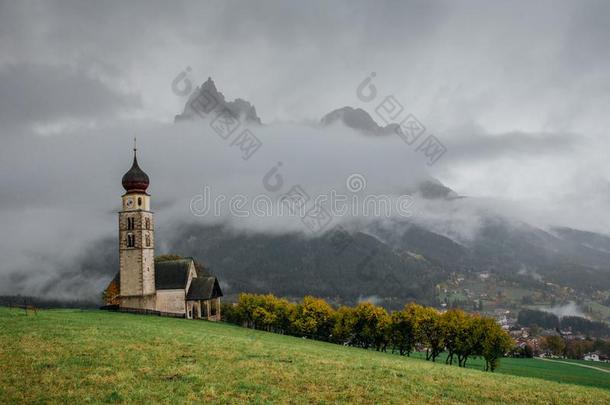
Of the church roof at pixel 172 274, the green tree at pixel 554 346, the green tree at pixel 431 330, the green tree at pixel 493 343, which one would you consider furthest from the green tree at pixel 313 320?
the green tree at pixel 554 346

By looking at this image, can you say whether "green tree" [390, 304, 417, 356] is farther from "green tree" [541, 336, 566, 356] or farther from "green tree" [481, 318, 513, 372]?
"green tree" [541, 336, 566, 356]

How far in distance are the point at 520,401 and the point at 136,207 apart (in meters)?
69.6

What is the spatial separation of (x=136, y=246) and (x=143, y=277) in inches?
196

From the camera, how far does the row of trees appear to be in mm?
72062

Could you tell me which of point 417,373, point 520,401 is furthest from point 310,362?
point 520,401

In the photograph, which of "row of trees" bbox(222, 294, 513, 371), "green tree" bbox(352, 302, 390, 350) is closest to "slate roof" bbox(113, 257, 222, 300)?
"row of trees" bbox(222, 294, 513, 371)

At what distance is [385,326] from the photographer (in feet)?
267

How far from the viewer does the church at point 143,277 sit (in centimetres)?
8238

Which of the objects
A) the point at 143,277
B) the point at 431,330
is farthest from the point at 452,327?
the point at 143,277

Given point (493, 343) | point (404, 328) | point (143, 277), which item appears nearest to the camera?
point (493, 343)

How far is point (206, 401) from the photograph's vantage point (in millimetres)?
21406

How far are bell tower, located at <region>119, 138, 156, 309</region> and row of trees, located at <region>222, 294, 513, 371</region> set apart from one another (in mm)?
19164

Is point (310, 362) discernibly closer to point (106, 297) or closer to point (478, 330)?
point (478, 330)

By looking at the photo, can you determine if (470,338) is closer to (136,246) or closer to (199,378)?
(136,246)
